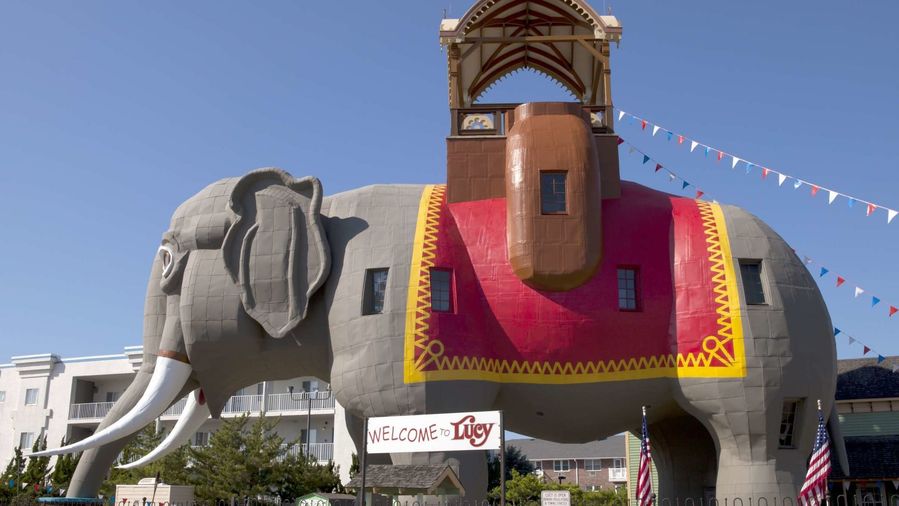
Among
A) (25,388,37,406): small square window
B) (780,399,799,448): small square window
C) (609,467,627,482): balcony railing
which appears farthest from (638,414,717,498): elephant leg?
(609,467,627,482): balcony railing

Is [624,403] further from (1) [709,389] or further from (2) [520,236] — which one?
(2) [520,236]

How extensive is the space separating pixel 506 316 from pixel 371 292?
2.13m

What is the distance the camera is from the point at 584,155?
14336 mm

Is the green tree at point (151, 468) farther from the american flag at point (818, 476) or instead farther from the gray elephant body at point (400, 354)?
the american flag at point (818, 476)

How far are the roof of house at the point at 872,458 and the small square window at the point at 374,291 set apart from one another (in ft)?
37.3

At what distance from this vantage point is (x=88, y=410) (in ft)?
135

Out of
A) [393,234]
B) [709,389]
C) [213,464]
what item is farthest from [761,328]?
[213,464]

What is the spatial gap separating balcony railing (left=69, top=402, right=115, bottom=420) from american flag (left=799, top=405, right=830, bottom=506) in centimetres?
3459

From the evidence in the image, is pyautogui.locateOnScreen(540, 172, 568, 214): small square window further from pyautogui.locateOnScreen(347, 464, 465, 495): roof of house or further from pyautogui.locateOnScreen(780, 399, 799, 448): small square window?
pyautogui.locateOnScreen(347, 464, 465, 495): roof of house

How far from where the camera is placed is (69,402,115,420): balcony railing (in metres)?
40.6

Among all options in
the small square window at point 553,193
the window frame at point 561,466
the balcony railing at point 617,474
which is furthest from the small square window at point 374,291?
the window frame at point 561,466

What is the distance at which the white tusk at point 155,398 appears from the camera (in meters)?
14.2

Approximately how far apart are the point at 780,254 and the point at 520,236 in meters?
4.19

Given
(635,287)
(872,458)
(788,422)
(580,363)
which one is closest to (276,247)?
(580,363)
